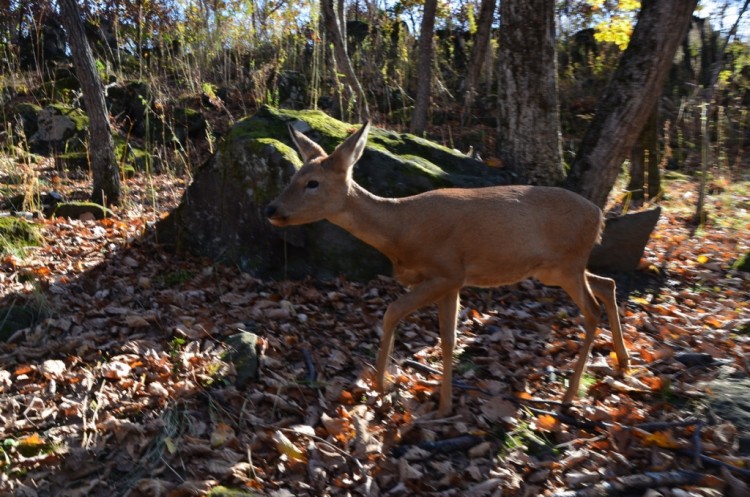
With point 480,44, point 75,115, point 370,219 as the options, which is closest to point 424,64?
point 480,44

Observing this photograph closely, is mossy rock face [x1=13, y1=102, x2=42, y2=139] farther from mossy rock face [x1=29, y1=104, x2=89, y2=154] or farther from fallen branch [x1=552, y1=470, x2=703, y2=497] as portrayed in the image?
fallen branch [x1=552, y1=470, x2=703, y2=497]

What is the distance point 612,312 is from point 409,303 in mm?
1940

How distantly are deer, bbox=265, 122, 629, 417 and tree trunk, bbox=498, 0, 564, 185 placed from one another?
257 cm

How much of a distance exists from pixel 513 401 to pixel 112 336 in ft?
11.3

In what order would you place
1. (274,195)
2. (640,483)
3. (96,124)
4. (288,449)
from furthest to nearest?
(96,124), (274,195), (288,449), (640,483)

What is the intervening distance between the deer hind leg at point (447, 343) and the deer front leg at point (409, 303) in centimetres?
13

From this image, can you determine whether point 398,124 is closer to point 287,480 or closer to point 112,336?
point 112,336

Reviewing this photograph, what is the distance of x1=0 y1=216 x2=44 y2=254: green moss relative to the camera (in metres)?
7.35

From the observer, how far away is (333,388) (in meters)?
5.15

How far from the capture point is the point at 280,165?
716cm

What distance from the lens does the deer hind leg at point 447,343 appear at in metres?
4.95

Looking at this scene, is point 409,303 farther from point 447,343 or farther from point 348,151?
point 348,151

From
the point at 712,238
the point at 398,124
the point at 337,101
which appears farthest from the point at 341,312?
the point at 398,124

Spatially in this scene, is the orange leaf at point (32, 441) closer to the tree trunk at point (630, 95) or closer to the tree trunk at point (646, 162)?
the tree trunk at point (630, 95)
